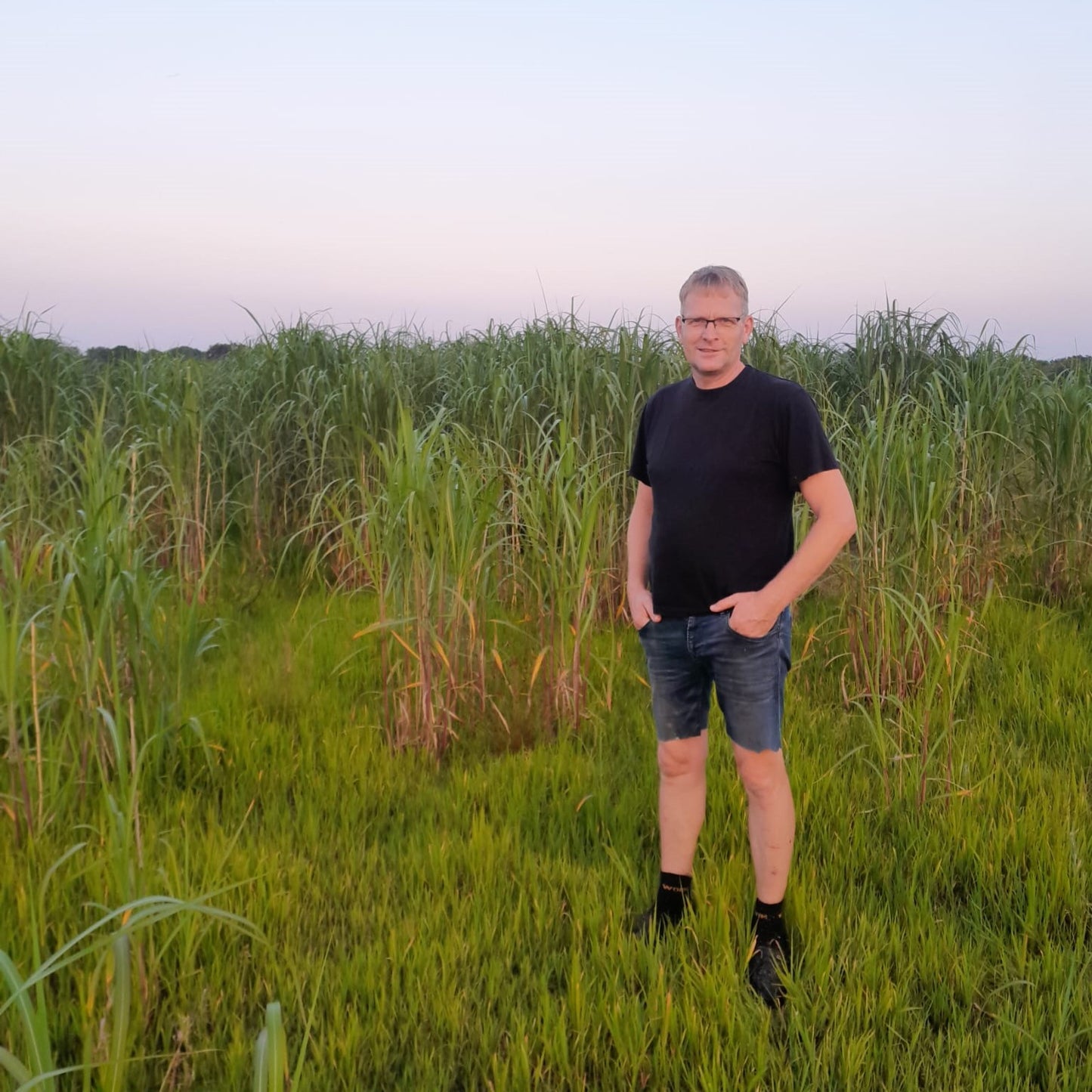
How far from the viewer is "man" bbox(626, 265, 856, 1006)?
76.9 inches

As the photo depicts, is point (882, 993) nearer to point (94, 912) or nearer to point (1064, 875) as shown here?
point (1064, 875)

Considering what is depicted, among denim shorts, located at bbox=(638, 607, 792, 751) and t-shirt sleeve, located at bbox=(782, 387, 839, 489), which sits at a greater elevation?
t-shirt sleeve, located at bbox=(782, 387, 839, 489)

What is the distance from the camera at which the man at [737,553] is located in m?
1.95

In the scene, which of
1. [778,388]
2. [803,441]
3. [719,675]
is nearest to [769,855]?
[719,675]

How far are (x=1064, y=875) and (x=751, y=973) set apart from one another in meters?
1.07

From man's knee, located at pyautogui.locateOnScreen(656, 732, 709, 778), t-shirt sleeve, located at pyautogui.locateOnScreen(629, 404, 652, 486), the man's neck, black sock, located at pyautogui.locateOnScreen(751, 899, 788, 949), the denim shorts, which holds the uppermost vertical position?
the man's neck

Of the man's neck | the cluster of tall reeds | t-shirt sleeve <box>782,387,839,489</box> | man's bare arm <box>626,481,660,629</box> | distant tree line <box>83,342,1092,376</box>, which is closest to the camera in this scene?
t-shirt sleeve <box>782,387,839,489</box>

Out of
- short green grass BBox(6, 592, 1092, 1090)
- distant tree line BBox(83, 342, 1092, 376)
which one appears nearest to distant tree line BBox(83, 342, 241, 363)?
distant tree line BBox(83, 342, 1092, 376)

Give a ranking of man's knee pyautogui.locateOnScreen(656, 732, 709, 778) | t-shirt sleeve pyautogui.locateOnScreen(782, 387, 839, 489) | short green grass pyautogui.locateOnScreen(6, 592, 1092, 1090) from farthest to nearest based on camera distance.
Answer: man's knee pyautogui.locateOnScreen(656, 732, 709, 778), t-shirt sleeve pyautogui.locateOnScreen(782, 387, 839, 489), short green grass pyautogui.locateOnScreen(6, 592, 1092, 1090)

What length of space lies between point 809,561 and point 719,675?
1.20 ft

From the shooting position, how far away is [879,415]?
383cm

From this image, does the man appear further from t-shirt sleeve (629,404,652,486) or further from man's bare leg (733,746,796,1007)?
t-shirt sleeve (629,404,652,486)

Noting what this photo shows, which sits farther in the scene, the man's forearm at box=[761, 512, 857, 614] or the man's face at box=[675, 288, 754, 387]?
the man's face at box=[675, 288, 754, 387]

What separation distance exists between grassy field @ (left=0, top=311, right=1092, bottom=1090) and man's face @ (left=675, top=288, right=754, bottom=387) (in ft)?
3.93
